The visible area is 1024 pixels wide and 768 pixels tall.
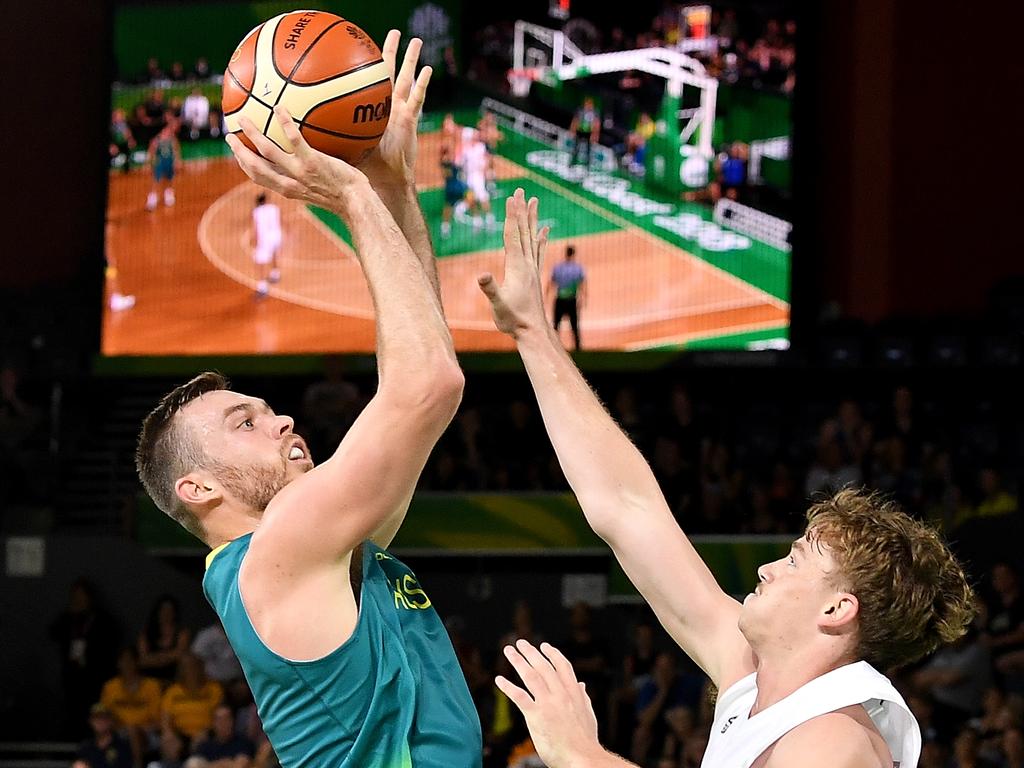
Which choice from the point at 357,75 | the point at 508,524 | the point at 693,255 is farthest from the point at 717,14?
the point at 357,75

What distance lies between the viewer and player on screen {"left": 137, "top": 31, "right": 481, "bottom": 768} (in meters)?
2.62

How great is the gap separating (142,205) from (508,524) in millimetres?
5225

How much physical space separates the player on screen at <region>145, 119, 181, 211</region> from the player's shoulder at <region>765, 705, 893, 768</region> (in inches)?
501

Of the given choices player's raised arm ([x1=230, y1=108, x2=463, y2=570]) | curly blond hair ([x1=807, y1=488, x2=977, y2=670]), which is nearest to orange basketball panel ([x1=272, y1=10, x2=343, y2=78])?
player's raised arm ([x1=230, y1=108, x2=463, y2=570])

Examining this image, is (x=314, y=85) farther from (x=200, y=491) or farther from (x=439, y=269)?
(x=439, y=269)

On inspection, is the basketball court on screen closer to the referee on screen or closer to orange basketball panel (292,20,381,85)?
the referee on screen

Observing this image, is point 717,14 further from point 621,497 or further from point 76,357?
point 621,497

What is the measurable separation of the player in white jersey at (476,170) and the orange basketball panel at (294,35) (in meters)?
10.7

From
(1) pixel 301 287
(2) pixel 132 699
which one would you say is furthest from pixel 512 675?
(1) pixel 301 287

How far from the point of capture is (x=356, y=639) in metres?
2.66

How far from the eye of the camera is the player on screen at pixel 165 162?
14.6 metres

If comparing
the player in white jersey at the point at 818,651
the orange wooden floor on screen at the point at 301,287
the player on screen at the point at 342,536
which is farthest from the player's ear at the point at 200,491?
the orange wooden floor on screen at the point at 301,287

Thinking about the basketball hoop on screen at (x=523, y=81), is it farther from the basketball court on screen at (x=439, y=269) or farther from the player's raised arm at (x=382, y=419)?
the player's raised arm at (x=382, y=419)

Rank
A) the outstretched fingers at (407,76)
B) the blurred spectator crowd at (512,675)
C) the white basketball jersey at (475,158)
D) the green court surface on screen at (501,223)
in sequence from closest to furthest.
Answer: the outstretched fingers at (407,76) → the blurred spectator crowd at (512,675) → the green court surface on screen at (501,223) → the white basketball jersey at (475,158)
